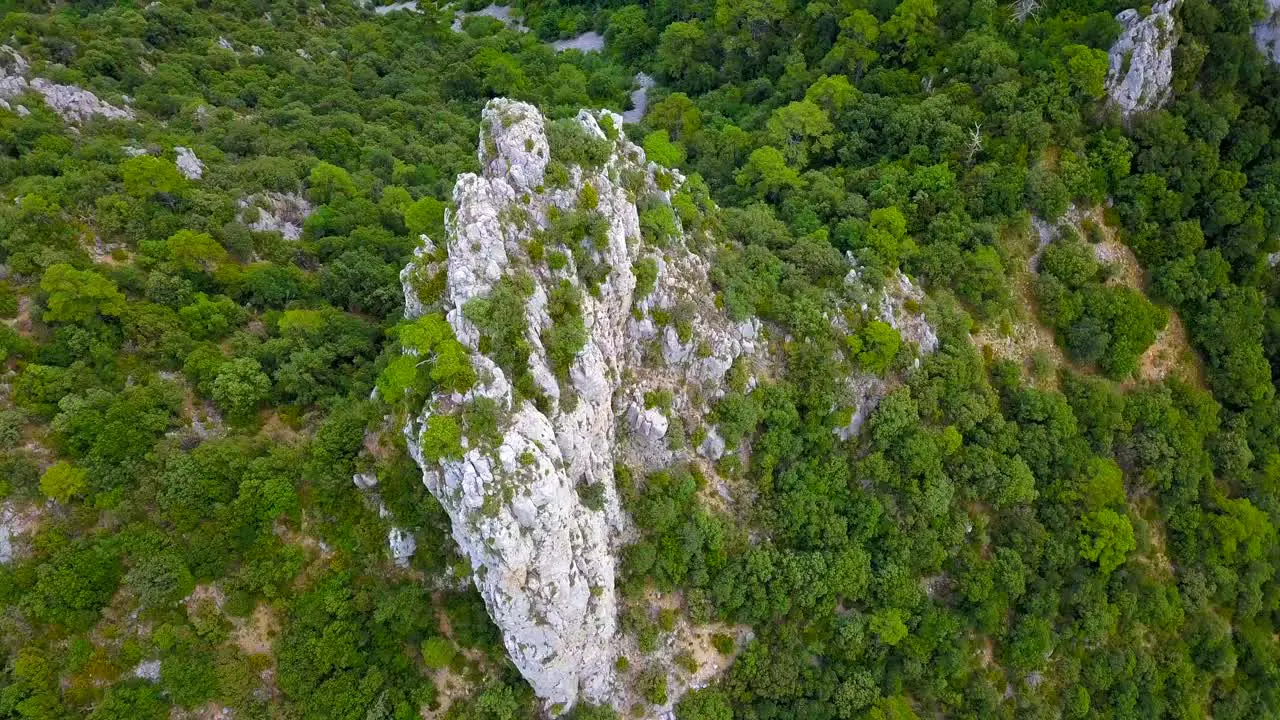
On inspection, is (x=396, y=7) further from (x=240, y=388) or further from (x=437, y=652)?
(x=437, y=652)

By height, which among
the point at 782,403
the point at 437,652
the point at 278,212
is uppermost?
the point at 278,212

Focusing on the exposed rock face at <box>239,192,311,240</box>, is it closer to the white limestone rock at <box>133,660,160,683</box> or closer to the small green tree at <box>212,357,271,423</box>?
the small green tree at <box>212,357,271,423</box>

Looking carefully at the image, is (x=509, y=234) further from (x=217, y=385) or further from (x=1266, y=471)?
(x=1266, y=471)

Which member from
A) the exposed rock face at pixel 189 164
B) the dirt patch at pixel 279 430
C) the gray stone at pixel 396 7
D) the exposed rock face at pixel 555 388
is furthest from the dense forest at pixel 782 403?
the gray stone at pixel 396 7

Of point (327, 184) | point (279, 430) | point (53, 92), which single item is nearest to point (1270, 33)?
point (327, 184)

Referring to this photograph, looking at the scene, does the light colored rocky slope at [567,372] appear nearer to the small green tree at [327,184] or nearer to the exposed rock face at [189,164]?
the small green tree at [327,184]

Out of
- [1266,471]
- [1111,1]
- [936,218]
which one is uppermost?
[1111,1]

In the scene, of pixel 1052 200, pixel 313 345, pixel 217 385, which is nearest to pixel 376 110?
pixel 313 345
